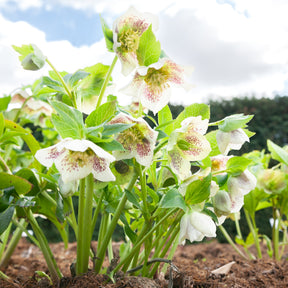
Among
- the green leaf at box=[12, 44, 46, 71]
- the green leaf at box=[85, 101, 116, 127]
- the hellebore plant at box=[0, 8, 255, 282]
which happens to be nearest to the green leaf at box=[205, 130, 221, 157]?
the hellebore plant at box=[0, 8, 255, 282]

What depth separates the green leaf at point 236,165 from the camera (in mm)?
625

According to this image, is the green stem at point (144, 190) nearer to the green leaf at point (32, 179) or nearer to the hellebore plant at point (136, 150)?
the hellebore plant at point (136, 150)

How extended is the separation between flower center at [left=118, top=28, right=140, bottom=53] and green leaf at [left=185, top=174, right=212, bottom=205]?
26 centimetres

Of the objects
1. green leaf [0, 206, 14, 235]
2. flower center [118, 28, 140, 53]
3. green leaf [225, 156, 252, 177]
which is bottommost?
green leaf [0, 206, 14, 235]

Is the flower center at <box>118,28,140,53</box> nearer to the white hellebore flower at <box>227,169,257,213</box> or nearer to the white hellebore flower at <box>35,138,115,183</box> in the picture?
the white hellebore flower at <box>35,138,115,183</box>

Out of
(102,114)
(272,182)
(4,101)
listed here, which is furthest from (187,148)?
(272,182)

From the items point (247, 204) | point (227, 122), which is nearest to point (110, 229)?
point (227, 122)

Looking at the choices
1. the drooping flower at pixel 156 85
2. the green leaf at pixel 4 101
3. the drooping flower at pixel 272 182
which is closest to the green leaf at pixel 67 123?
the drooping flower at pixel 156 85

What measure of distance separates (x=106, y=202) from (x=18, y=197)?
0.63 ft

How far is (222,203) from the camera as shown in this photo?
2.00ft

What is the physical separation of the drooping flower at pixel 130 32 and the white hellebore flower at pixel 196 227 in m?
0.27

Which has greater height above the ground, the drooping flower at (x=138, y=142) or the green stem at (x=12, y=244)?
the drooping flower at (x=138, y=142)

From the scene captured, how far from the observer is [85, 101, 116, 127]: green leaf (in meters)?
0.54

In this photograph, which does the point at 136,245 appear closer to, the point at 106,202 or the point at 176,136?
the point at 106,202
